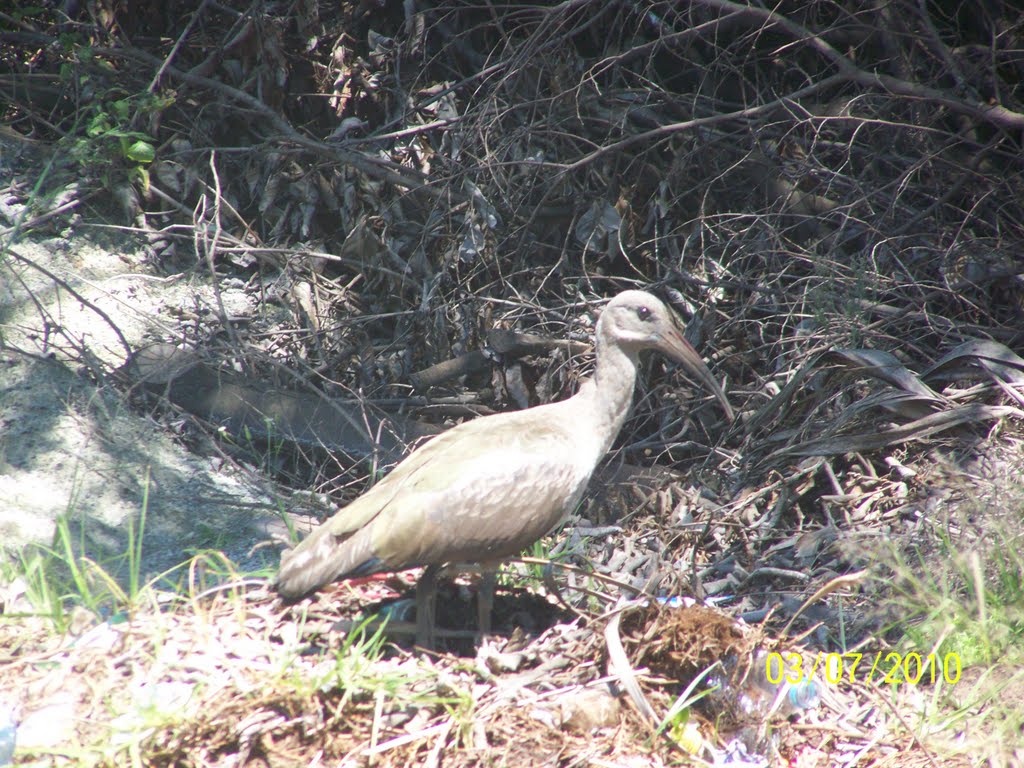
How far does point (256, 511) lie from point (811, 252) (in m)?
3.40

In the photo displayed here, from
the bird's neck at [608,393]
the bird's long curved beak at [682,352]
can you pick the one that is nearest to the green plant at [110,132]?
the bird's neck at [608,393]

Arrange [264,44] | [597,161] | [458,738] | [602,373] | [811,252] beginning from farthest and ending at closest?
[264,44]
[597,161]
[811,252]
[602,373]
[458,738]

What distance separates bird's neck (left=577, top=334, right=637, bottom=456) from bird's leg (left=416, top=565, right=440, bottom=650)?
93 cm

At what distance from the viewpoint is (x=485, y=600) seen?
395 cm

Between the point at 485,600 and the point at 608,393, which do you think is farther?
the point at 608,393

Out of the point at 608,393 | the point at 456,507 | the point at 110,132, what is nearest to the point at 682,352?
the point at 608,393

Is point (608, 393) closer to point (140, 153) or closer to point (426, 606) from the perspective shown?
point (426, 606)

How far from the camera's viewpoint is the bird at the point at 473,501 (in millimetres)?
3672

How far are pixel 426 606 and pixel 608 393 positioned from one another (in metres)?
1.22

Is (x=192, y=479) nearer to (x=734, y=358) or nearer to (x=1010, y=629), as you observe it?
(x=734, y=358)

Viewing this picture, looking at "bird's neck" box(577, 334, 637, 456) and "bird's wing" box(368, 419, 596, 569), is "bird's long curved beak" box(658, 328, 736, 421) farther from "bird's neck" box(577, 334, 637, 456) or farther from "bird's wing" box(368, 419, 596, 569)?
"bird's wing" box(368, 419, 596, 569)

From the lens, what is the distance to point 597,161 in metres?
6.14

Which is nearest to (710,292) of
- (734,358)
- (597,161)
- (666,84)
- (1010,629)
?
(734,358)
